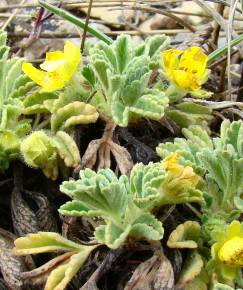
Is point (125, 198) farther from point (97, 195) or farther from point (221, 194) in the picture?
point (221, 194)

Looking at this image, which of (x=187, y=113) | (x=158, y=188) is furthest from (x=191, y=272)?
(x=187, y=113)

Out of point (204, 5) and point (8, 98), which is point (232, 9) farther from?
point (8, 98)

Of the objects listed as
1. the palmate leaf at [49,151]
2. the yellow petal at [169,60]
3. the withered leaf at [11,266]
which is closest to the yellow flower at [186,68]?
the yellow petal at [169,60]

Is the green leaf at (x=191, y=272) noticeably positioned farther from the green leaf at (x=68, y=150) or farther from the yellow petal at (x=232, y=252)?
the green leaf at (x=68, y=150)

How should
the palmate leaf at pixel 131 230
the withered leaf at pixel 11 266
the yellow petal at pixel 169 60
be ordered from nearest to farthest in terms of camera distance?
1. the palmate leaf at pixel 131 230
2. the withered leaf at pixel 11 266
3. the yellow petal at pixel 169 60

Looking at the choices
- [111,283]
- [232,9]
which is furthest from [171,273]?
[232,9]

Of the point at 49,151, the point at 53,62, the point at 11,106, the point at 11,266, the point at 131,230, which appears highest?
the point at 53,62

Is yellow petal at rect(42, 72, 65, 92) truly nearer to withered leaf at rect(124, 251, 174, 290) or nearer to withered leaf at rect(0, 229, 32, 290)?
withered leaf at rect(0, 229, 32, 290)
